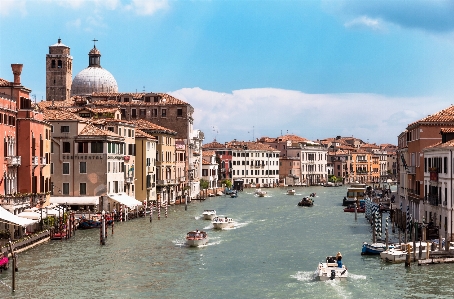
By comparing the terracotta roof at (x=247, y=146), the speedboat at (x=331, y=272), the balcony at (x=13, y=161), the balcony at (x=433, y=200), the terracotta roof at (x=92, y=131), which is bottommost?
the speedboat at (x=331, y=272)

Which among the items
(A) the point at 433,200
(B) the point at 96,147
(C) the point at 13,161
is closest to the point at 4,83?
(C) the point at 13,161

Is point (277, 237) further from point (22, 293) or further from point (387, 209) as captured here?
point (387, 209)

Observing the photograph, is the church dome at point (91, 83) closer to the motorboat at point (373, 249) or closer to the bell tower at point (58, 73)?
the bell tower at point (58, 73)

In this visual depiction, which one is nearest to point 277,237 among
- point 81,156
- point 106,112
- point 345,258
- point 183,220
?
point 345,258

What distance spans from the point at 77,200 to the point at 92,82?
1959 inches

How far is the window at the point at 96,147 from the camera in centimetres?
5034

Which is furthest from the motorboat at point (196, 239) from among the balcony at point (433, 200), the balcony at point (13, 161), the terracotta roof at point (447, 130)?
the terracotta roof at point (447, 130)

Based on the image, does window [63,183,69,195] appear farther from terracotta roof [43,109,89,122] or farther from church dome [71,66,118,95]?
church dome [71,66,118,95]

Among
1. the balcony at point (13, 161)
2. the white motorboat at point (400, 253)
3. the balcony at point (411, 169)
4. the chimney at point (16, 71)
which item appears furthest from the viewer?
the balcony at point (411, 169)

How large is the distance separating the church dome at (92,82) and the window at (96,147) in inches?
1855

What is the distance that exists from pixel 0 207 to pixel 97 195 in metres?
16.9

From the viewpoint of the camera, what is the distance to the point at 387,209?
202 ft

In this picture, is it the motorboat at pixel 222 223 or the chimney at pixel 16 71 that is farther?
the motorboat at pixel 222 223

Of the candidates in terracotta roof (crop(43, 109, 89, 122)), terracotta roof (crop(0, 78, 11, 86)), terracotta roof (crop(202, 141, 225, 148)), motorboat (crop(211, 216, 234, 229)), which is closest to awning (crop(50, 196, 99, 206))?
terracotta roof (crop(43, 109, 89, 122))
